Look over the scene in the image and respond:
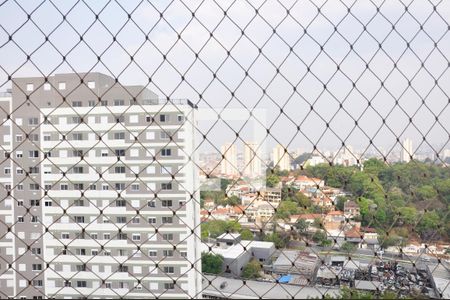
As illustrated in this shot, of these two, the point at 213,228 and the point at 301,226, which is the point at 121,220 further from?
the point at 301,226

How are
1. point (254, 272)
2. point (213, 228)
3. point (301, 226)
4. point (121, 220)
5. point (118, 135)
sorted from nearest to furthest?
point (301, 226) < point (254, 272) < point (213, 228) < point (118, 135) < point (121, 220)

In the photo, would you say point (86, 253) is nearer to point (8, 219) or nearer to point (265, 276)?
point (8, 219)

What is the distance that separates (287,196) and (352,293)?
875 mm

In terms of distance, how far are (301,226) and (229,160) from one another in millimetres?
445

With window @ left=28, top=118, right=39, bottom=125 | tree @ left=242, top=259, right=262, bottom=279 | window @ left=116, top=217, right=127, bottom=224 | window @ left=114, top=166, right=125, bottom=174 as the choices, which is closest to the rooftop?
tree @ left=242, top=259, right=262, bottom=279

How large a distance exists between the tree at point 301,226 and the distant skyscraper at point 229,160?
1.11ft

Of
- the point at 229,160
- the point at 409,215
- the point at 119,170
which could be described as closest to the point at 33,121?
the point at 119,170

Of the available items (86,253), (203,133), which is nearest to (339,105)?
(203,133)

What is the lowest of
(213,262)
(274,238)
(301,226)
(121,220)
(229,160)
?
(121,220)

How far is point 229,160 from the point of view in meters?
1.63

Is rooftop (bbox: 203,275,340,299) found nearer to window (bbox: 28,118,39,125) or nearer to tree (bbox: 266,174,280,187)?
tree (bbox: 266,174,280,187)

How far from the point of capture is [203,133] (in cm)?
125

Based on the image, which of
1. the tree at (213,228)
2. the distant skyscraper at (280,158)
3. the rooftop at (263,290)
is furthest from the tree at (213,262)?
the distant skyscraper at (280,158)

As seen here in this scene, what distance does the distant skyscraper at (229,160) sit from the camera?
61.5 inches
